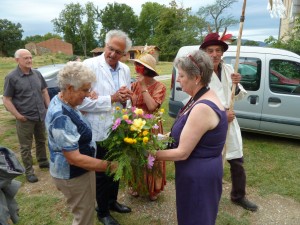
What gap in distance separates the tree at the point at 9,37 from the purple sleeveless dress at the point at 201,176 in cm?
6053

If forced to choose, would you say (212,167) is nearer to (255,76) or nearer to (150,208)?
(150,208)

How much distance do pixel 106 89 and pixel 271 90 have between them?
3.72 m

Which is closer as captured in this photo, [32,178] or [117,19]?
[32,178]

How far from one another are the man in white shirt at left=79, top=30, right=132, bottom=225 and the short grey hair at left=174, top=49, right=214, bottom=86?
0.83 meters

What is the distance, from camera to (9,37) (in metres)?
56.2

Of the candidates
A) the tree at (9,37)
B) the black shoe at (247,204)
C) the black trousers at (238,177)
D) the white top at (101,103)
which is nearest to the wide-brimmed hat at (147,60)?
the white top at (101,103)

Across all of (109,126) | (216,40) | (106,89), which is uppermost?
(216,40)

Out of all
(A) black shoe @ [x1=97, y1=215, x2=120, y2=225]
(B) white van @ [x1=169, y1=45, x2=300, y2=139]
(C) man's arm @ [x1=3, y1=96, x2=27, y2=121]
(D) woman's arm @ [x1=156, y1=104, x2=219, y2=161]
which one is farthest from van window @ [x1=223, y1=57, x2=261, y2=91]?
(C) man's arm @ [x1=3, y1=96, x2=27, y2=121]

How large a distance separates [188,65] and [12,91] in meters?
3.10

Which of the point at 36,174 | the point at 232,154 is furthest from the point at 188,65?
the point at 36,174

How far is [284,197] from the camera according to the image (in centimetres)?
362

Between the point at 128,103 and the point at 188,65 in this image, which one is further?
the point at 128,103

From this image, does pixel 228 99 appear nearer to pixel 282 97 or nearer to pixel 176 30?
pixel 282 97

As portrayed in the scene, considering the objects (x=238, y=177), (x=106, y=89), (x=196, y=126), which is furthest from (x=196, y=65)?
(x=238, y=177)
